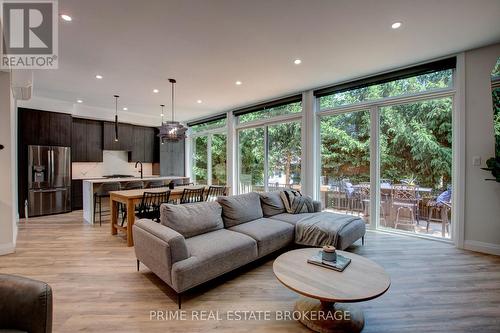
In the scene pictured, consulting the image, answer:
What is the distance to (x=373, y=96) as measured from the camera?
14.5 ft

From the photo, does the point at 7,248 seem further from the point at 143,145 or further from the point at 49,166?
the point at 143,145

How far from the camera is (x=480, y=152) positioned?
339 cm

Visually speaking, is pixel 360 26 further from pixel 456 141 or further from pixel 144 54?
pixel 144 54

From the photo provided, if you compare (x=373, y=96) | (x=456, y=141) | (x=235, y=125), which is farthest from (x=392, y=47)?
(x=235, y=125)

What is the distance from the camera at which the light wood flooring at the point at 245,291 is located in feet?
6.28

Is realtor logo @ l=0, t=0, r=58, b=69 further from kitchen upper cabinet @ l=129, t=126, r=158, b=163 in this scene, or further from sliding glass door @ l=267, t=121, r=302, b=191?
sliding glass door @ l=267, t=121, r=302, b=191

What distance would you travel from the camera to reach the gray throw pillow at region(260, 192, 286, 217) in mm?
3844

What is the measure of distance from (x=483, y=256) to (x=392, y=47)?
3.14 m

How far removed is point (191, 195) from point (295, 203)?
6.61 ft

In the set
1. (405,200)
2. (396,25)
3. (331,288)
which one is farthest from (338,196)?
(331,288)

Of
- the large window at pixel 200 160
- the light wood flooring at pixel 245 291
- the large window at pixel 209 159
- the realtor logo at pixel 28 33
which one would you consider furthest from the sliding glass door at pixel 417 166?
the large window at pixel 200 160

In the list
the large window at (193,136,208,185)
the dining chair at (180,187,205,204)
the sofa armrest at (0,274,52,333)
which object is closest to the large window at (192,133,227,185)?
the large window at (193,136,208,185)

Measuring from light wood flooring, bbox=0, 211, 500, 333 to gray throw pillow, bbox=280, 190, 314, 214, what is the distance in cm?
92

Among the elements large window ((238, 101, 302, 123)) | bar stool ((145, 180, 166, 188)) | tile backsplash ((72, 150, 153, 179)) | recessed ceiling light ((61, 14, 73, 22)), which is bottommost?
bar stool ((145, 180, 166, 188))
